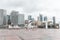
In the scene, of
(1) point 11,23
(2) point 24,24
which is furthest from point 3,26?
(2) point 24,24

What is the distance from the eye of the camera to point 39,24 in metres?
82.4

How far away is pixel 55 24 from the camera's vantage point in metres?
78.9

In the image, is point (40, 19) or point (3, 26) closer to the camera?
point (3, 26)

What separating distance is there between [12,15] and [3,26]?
8.94m

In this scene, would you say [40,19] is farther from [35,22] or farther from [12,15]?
[12,15]

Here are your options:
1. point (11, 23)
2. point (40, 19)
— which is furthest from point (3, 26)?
point (40, 19)

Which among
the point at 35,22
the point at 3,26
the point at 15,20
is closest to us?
the point at 3,26

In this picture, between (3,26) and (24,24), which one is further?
A: (24,24)

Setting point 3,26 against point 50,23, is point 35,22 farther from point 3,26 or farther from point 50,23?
point 3,26

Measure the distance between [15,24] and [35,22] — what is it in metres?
10.7

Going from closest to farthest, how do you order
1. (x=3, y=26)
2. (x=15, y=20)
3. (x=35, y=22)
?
(x=3, y=26)
(x=15, y=20)
(x=35, y=22)

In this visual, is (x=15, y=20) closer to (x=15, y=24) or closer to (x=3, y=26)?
(x=15, y=24)

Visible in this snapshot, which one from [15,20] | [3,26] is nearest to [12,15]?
[15,20]

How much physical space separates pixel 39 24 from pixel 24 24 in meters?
8.93
